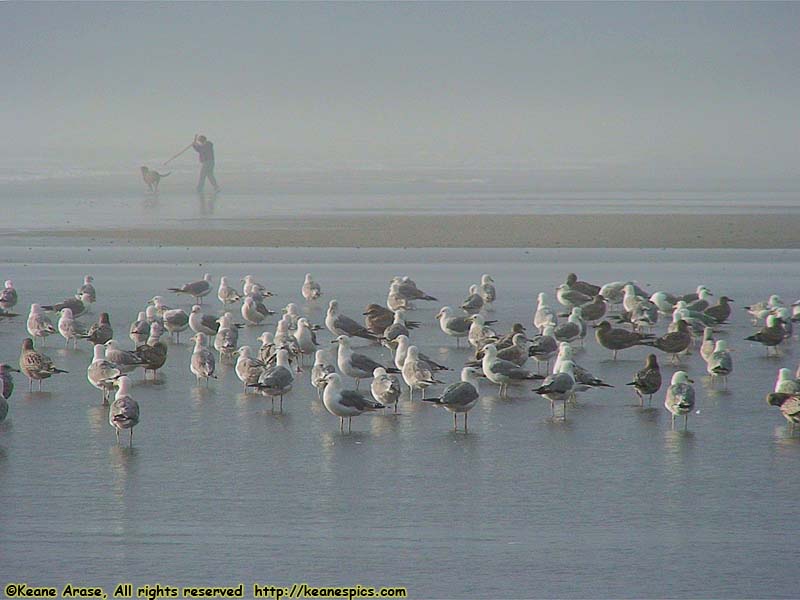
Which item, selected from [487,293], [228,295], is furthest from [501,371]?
[228,295]

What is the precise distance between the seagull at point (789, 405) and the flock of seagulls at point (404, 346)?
0.04 feet

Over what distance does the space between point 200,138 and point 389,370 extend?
45.6 meters

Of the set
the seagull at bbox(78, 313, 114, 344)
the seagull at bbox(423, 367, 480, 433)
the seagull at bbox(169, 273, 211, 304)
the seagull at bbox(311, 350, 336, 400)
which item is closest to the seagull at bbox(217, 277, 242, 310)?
the seagull at bbox(169, 273, 211, 304)

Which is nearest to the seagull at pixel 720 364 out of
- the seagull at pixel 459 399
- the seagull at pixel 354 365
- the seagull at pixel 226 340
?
the seagull at pixel 459 399

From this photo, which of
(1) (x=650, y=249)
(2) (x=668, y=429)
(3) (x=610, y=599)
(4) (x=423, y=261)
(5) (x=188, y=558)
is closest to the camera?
(3) (x=610, y=599)

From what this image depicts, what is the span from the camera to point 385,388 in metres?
14.1

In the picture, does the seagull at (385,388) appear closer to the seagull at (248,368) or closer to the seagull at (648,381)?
the seagull at (248,368)

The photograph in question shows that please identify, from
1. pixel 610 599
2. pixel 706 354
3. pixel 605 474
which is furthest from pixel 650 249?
pixel 610 599

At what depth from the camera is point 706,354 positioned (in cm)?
1678

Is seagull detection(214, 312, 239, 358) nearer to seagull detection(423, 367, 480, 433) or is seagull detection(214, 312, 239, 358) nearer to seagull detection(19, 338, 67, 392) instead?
seagull detection(19, 338, 67, 392)

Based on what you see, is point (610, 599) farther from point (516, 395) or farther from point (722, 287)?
point (722, 287)

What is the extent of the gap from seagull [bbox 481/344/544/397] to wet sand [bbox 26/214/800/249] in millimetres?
18285

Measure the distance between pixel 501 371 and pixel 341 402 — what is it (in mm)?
2602

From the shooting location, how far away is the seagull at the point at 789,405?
13.1 m
